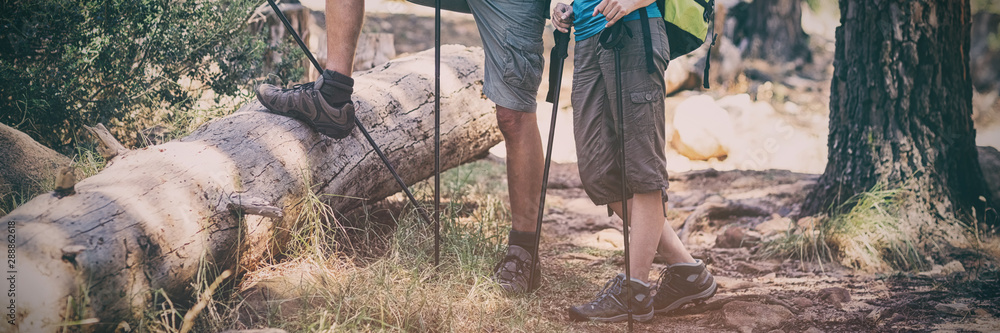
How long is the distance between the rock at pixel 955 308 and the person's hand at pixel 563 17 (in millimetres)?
2179

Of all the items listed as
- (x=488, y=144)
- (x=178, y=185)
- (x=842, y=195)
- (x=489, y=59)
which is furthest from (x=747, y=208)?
(x=178, y=185)

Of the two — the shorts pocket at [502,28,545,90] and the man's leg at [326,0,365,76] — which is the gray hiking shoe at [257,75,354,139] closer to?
the man's leg at [326,0,365,76]

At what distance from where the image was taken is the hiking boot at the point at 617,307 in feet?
9.64

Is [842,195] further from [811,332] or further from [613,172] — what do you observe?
[613,172]

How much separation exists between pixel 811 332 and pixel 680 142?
17.7 feet

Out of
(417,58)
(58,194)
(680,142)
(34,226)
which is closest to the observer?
(34,226)

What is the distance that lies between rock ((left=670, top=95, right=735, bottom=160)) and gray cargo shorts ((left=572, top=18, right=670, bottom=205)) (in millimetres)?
5235

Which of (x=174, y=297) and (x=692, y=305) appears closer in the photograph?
(x=174, y=297)

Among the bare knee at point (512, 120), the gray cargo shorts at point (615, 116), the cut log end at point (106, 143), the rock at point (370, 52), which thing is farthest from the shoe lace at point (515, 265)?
the rock at point (370, 52)

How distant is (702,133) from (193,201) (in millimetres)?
6510

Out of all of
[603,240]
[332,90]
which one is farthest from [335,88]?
[603,240]

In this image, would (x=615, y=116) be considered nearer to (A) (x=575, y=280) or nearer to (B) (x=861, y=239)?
(A) (x=575, y=280)

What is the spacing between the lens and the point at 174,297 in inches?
96.6

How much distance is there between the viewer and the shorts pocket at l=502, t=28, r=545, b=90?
3.03 meters
